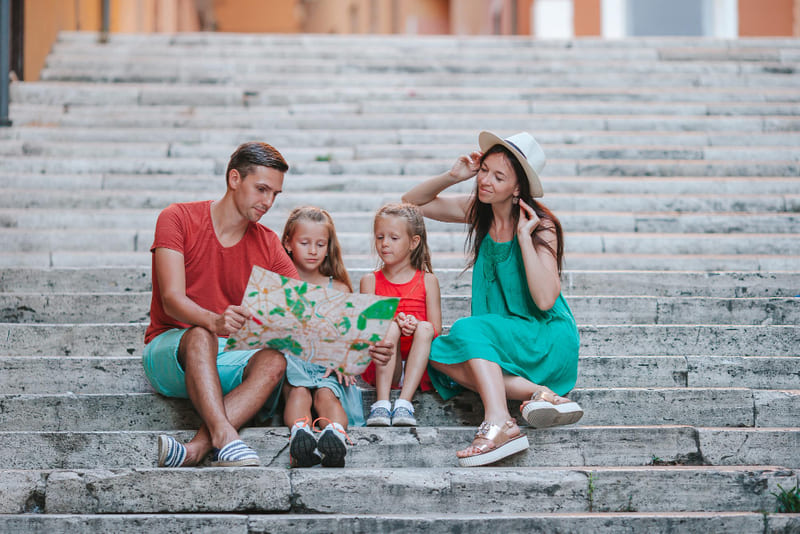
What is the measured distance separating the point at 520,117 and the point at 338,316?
3893 mm

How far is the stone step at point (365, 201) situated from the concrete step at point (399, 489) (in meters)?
2.61

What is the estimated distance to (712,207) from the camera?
522 centimetres

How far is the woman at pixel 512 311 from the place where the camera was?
3035mm

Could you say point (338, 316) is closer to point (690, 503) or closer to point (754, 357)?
point (690, 503)

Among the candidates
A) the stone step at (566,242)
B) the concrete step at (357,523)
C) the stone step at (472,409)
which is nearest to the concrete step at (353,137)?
the stone step at (566,242)

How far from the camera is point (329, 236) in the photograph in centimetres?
365

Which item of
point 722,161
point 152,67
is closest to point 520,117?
point 722,161

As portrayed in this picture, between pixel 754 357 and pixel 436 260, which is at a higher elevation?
pixel 436 260

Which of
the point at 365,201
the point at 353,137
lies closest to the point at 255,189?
the point at 365,201

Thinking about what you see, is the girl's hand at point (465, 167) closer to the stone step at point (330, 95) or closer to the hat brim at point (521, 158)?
the hat brim at point (521, 158)

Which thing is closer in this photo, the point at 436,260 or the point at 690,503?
the point at 690,503

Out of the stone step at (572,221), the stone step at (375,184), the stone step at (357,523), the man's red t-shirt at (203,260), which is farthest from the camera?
the stone step at (375,184)

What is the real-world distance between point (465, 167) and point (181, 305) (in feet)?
4.02

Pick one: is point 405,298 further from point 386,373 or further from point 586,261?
point 586,261
